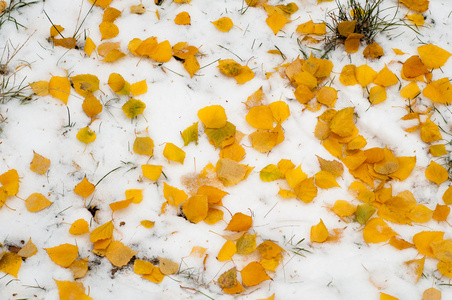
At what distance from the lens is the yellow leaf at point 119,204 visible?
5.64 feet

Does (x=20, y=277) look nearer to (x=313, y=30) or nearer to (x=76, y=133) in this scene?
(x=76, y=133)

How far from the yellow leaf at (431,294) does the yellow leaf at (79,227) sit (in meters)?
1.46

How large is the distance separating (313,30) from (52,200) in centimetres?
156

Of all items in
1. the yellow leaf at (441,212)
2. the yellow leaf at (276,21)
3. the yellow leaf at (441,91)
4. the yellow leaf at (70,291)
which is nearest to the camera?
the yellow leaf at (70,291)

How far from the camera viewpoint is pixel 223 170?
1.82 metres

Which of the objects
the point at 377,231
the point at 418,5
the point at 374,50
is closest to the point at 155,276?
the point at 377,231

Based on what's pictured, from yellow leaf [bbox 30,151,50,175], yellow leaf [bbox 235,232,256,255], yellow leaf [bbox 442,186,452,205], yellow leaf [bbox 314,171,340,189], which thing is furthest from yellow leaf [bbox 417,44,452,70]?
yellow leaf [bbox 30,151,50,175]

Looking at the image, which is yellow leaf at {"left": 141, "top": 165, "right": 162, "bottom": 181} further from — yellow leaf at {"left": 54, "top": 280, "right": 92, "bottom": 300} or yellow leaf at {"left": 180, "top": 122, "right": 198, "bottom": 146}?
yellow leaf at {"left": 54, "top": 280, "right": 92, "bottom": 300}

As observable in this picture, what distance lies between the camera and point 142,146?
185 cm

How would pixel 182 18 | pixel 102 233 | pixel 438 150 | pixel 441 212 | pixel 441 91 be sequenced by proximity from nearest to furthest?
pixel 102 233 < pixel 441 212 < pixel 438 150 < pixel 441 91 < pixel 182 18

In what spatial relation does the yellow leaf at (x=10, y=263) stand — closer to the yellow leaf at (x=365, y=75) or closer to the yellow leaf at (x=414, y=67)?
the yellow leaf at (x=365, y=75)

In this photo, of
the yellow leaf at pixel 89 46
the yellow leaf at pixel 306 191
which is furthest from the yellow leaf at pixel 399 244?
the yellow leaf at pixel 89 46

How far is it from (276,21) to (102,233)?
138 centimetres

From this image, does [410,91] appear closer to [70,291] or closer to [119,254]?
[119,254]
